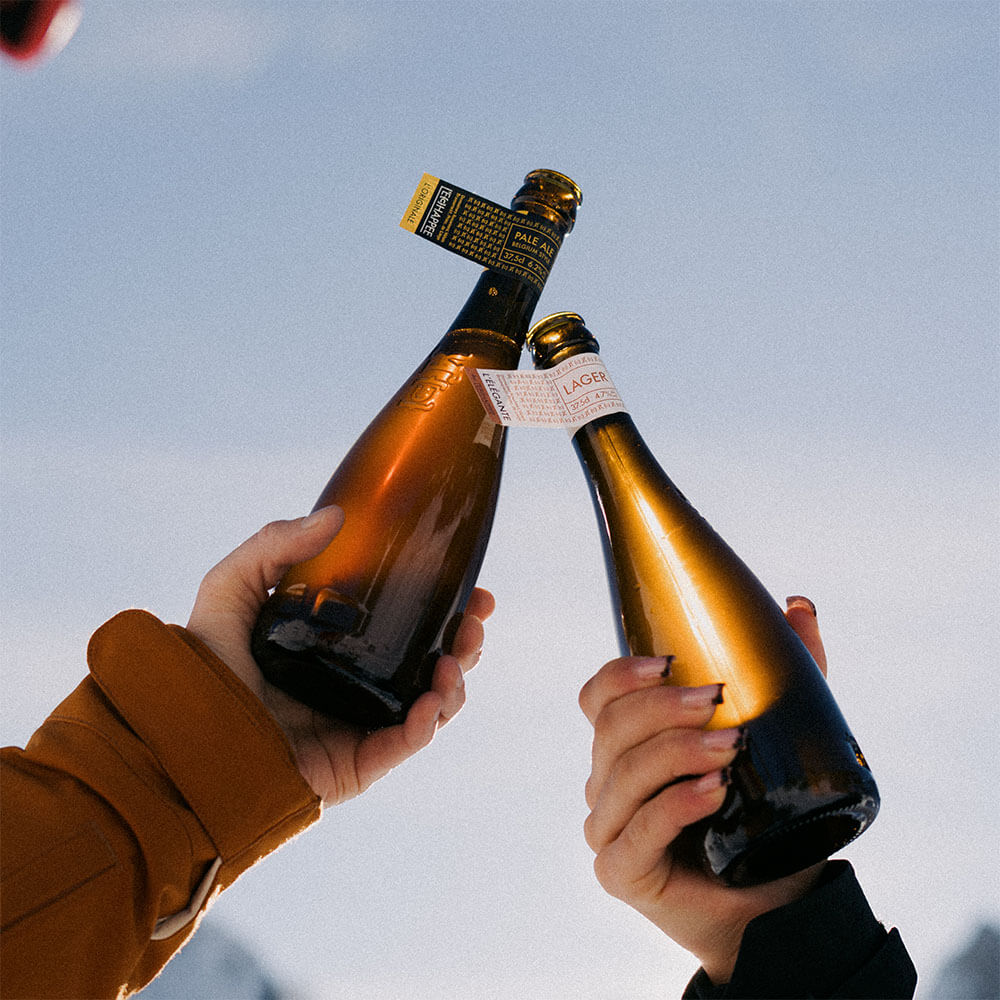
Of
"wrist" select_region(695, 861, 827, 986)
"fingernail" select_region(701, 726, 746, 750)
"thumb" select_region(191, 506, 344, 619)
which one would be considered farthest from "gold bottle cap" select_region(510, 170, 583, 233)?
"wrist" select_region(695, 861, 827, 986)

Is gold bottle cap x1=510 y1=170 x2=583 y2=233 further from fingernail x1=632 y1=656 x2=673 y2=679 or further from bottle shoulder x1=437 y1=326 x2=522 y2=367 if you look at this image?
fingernail x1=632 y1=656 x2=673 y2=679

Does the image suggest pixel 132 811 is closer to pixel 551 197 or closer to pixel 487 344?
pixel 487 344

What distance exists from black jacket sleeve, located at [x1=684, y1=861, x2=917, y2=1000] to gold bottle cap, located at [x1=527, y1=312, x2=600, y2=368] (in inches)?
27.8

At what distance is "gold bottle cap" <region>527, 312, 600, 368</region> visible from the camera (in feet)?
4.09

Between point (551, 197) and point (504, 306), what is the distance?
6.6 inches

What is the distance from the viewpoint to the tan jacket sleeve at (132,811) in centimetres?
83

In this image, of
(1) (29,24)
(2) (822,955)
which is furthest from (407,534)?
(1) (29,24)

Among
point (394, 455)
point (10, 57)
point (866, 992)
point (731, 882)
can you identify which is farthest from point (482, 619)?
point (10, 57)

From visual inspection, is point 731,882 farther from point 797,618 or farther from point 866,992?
point 797,618

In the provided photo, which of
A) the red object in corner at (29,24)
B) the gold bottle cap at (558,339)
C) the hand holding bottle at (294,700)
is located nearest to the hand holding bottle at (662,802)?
the hand holding bottle at (294,700)

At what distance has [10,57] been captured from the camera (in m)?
0.38

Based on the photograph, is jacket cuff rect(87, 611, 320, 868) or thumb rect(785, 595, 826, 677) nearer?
jacket cuff rect(87, 611, 320, 868)

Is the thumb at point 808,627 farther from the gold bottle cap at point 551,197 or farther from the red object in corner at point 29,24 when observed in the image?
the red object in corner at point 29,24

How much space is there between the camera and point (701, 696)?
3.15 feet
